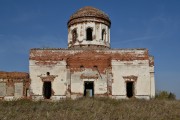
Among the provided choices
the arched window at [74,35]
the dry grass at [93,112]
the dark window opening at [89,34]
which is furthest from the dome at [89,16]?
the dry grass at [93,112]

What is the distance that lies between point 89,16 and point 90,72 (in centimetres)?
472

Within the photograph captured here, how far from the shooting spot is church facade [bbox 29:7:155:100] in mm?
19172

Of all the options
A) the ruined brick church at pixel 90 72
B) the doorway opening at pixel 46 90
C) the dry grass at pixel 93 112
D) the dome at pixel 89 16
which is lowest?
the dry grass at pixel 93 112

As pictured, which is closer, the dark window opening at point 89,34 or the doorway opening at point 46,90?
the doorway opening at point 46,90

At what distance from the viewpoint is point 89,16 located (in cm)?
2153

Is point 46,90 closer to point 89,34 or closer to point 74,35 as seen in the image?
point 74,35

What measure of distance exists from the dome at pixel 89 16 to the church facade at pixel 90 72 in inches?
107

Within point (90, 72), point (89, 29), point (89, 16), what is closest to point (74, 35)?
point (89, 29)

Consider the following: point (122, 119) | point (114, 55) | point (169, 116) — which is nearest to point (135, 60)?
point (114, 55)

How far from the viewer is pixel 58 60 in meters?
19.6

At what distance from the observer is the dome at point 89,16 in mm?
21531

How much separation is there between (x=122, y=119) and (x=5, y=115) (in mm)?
5120

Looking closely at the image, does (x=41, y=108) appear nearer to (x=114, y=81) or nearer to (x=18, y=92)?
(x=114, y=81)

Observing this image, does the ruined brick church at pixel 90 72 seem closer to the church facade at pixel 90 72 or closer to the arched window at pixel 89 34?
the church facade at pixel 90 72
